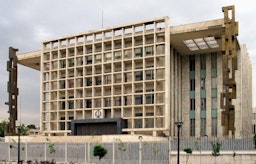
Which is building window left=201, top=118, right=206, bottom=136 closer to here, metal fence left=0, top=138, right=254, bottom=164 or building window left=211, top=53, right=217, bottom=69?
building window left=211, top=53, right=217, bottom=69

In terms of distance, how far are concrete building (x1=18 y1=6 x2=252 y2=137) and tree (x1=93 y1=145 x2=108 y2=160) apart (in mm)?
17500

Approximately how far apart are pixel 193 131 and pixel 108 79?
1765 cm

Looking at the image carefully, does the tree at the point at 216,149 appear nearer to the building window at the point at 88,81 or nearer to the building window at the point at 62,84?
the building window at the point at 88,81

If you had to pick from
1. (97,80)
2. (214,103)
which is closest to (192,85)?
(214,103)

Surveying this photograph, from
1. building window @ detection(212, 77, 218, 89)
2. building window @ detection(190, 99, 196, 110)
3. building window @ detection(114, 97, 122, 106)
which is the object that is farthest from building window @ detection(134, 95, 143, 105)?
building window @ detection(212, 77, 218, 89)

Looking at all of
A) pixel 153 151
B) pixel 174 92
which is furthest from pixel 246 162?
pixel 174 92

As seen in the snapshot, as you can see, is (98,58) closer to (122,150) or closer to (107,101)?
(107,101)

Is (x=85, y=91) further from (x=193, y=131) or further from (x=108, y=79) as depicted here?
A: (x=193, y=131)

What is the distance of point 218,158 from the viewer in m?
39.4

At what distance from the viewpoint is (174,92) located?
6625 centimetres

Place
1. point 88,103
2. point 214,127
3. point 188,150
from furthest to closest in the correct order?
point 88,103
point 214,127
point 188,150

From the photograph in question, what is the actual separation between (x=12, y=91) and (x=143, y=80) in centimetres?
2863

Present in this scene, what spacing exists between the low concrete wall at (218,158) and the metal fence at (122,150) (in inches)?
44.9

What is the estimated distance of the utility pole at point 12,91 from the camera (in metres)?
75.8
